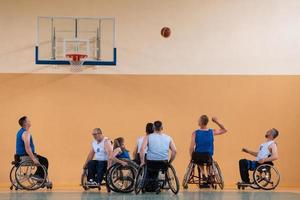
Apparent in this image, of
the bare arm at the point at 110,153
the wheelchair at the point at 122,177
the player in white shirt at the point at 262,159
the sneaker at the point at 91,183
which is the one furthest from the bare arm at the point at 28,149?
the player in white shirt at the point at 262,159

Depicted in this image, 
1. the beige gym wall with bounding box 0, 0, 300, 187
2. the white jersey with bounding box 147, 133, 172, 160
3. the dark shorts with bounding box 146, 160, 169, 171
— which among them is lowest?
the dark shorts with bounding box 146, 160, 169, 171

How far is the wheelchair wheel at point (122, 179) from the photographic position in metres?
9.31

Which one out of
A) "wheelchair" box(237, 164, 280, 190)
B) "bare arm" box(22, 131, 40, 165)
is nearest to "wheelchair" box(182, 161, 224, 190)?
"wheelchair" box(237, 164, 280, 190)

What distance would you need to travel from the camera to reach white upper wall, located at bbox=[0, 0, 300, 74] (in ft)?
39.7

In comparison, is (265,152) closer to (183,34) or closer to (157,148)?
(157,148)

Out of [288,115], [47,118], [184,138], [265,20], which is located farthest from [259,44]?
[47,118]

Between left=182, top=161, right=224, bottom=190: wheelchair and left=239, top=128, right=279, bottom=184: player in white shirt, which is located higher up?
left=239, top=128, right=279, bottom=184: player in white shirt

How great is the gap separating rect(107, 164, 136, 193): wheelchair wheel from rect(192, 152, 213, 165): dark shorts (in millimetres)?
1201

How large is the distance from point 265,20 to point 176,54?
1840 millimetres

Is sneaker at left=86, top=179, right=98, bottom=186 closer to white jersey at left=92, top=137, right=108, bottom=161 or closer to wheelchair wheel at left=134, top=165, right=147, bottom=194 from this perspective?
white jersey at left=92, top=137, right=108, bottom=161

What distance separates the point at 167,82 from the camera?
40.3 feet

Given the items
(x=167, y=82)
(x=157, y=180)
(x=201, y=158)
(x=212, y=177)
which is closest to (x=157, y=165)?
(x=157, y=180)

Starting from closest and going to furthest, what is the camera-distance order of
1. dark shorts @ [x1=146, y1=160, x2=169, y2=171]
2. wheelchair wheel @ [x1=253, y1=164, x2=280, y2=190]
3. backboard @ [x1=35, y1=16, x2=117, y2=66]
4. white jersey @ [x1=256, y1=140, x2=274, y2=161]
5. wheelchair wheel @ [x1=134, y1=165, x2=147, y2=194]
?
1. wheelchair wheel @ [x1=134, y1=165, x2=147, y2=194]
2. dark shorts @ [x1=146, y1=160, x2=169, y2=171]
3. wheelchair wheel @ [x1=253, y1=164, x2=280, y2=190]
4. white jersey @ [x1=256, y1=140, x2=274, y2=161]
5. backboard @ [x1=35, y1=16, x2=117, y2=66]

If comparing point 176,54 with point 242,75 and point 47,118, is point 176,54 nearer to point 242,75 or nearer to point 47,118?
point 242,75
